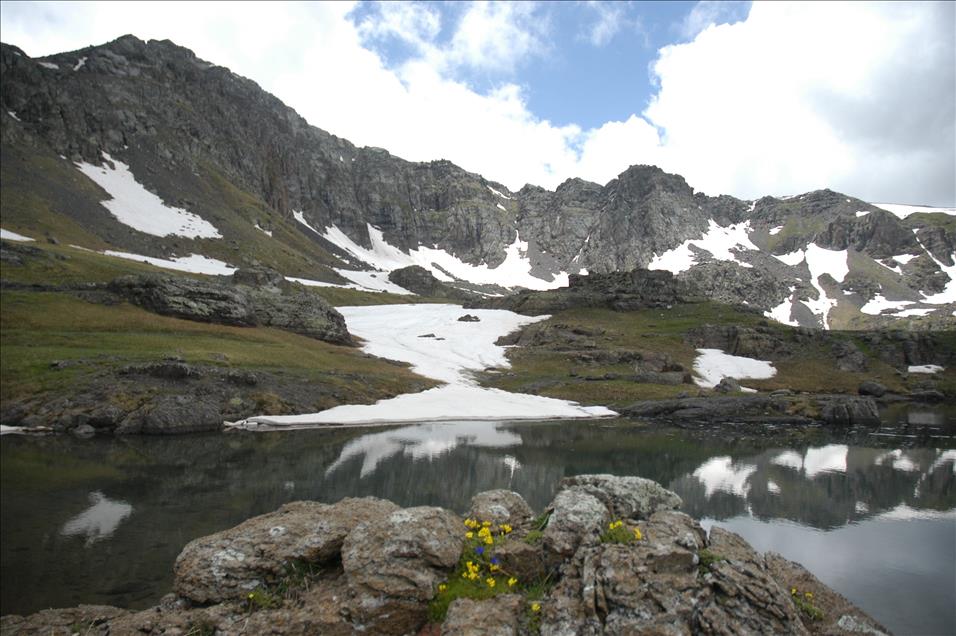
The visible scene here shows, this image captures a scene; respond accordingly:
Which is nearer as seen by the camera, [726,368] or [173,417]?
[173,417]

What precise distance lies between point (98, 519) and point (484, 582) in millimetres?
21372

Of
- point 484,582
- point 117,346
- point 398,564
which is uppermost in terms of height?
point 398,564

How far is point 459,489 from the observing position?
103 feet

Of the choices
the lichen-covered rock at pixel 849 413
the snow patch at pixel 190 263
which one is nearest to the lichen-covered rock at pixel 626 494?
the lichen-covered rock at pixel 849 413

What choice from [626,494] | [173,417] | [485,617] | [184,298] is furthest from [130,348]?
[485,617]

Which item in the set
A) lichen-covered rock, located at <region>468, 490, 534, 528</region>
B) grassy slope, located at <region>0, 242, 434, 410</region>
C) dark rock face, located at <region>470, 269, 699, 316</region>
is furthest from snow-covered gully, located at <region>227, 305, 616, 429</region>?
lichen-covered rock, located at <region>468, 490, 534, 528</region>

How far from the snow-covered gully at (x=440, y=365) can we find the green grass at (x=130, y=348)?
222 inches

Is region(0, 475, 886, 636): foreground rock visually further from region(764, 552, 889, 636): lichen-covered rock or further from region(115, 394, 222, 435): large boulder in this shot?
region(115, 394, 222, 435): large boulder

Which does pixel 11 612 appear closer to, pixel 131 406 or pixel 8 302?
pixel 131 406

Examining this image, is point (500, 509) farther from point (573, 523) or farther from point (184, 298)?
point (184, 298)

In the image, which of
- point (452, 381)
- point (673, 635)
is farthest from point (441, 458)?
point (452, 381)

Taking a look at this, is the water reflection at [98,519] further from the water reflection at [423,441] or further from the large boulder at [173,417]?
the large boulder at [173,417]

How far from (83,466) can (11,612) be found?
70.3 feet

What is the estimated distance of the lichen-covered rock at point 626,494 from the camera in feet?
42.1
